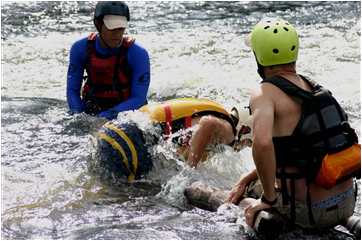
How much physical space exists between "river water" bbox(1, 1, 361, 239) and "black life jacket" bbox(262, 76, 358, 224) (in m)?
0.55

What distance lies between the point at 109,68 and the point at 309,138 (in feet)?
10.7

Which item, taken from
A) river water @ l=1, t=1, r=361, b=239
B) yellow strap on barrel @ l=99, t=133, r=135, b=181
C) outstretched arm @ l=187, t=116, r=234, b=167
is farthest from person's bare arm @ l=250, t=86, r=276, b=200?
yellow strap on barrel @ l=99, t=133, r=135, b=181

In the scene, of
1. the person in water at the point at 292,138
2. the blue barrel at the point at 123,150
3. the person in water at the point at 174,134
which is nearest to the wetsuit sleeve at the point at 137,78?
the person in water at the point at 174,134

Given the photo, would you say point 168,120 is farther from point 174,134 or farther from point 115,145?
point 115,145

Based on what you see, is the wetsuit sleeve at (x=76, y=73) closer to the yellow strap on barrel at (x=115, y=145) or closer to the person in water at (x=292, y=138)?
the yellow strap on barrel at (x=115, y=145)

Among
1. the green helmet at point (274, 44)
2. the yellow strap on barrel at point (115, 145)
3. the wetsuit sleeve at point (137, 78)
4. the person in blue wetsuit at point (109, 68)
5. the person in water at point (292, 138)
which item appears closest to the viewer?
the person in water at point (292, 138)

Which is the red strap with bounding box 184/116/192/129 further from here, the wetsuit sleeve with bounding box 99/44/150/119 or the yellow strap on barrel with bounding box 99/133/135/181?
the wetsuit sleeve with bounding box 99/44/150/119

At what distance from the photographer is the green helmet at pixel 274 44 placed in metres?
4.48

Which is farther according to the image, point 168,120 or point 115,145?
point 168,120

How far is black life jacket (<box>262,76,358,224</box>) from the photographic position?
434cm

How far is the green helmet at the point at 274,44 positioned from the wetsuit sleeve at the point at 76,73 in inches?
122

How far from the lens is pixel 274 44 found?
4465mm

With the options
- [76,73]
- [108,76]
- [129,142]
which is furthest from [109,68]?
[129,142]

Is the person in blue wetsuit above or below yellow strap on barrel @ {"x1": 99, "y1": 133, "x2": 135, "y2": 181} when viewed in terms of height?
above
